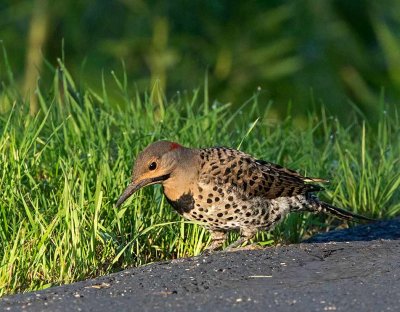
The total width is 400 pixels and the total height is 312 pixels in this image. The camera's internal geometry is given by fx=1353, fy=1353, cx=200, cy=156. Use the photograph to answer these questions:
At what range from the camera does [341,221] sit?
8.38 meters

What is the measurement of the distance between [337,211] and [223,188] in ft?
2.59

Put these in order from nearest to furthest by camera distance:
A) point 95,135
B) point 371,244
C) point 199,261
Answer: point 199,261, point 371,244, point 95,135

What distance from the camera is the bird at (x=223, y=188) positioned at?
23.7 feet

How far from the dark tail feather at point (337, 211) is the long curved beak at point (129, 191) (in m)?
1.07

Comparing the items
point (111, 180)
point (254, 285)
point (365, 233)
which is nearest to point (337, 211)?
point (365, 233)

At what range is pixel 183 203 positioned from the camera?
7199 millimetres

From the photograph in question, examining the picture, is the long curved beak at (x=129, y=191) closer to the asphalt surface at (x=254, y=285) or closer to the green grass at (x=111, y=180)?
the green grass at (x=111, y=180)

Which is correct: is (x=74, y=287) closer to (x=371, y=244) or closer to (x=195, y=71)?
(x=371, y=244)

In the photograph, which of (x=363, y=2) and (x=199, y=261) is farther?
(x=363, y=2)

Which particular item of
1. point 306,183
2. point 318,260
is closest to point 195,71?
point 306,183

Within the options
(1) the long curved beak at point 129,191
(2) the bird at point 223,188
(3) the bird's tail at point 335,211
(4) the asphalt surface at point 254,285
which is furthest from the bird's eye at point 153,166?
(3) the bird's tail at point 335,211

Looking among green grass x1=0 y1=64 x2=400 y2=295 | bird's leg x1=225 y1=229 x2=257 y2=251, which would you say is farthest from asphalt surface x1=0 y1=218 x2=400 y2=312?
green grass x1=0 y1=64 x2=400 y2=295

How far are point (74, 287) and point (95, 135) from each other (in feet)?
7.15

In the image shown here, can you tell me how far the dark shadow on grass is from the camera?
7.77 metres
